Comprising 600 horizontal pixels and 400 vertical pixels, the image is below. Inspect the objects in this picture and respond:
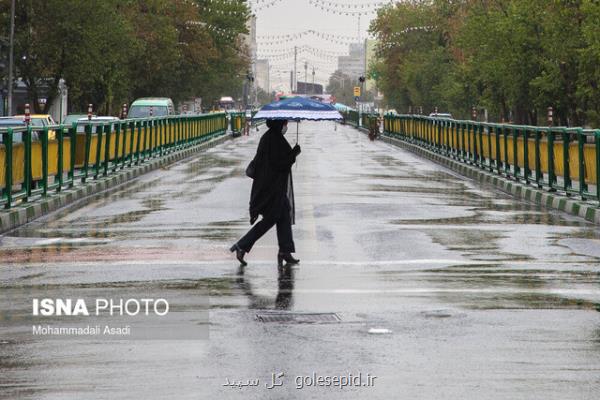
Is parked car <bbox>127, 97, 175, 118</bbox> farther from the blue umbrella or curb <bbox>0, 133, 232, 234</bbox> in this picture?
the blue umbrella

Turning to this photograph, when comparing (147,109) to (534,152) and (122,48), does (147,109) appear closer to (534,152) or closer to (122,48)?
(122,48)

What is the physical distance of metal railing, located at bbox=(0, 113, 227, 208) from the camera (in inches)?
898

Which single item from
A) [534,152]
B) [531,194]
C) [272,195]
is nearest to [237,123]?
[534,152]

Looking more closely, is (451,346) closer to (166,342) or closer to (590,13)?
(166,342)

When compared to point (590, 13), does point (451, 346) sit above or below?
below

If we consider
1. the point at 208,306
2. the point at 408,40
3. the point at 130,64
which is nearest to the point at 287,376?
the point at 208,306

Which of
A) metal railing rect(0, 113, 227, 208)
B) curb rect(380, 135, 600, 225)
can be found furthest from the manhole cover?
curb rect(380, 135, 600, 225)

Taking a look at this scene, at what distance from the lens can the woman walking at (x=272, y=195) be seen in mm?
15562

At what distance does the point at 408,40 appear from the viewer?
410 ft

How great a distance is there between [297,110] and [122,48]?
2182 inches

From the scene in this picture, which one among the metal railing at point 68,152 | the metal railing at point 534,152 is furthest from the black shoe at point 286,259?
the metal railing at point 534,152

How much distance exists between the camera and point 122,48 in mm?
71500

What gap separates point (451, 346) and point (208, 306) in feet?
9.19

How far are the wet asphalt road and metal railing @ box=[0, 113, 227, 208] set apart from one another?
98cm
